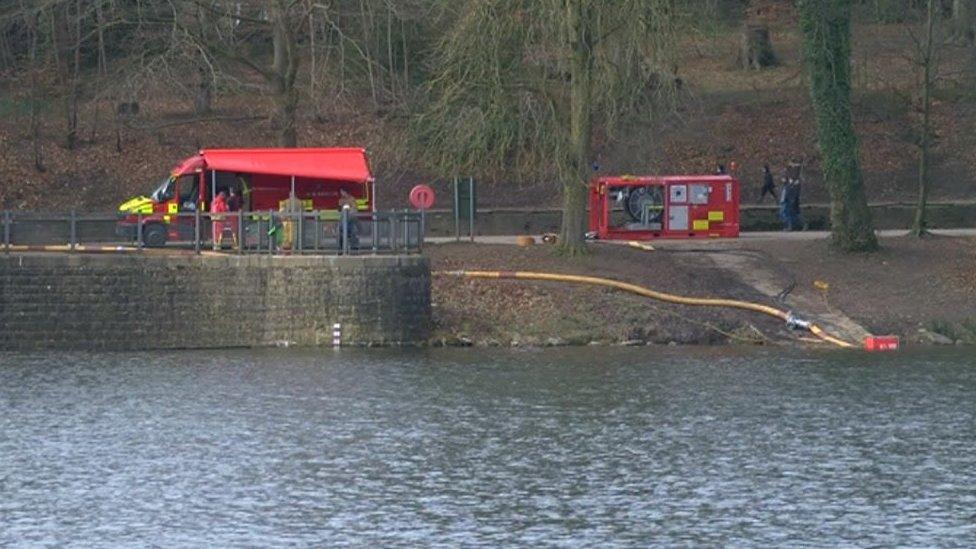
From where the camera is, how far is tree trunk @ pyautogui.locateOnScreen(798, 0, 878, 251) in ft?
155

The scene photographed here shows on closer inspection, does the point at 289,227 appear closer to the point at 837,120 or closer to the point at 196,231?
the point at 196,231

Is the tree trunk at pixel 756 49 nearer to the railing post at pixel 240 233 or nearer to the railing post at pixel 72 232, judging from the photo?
the railing post at pixel 240 233

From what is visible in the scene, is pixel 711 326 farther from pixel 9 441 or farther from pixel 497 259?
pixel 9 441

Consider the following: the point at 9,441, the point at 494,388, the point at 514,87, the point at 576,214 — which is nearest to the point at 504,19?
the point at 514,87

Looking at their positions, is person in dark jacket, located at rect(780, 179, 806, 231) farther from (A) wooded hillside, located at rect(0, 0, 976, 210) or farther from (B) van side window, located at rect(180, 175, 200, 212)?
(B) van side window, located at rect(180, 175, 200, 212)

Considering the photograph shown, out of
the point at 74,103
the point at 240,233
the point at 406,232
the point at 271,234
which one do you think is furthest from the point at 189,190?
the point at 74,103

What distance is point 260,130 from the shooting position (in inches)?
2514

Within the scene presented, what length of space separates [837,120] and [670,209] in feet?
16.2

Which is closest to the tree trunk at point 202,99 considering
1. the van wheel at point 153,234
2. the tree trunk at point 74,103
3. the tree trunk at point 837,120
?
the tree trunk at point 74,103

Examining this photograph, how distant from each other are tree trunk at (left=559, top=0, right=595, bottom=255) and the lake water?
17.5 ft

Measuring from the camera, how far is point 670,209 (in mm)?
50219

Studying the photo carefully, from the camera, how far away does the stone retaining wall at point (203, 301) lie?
41.9 m

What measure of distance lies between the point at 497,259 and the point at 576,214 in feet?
6.92

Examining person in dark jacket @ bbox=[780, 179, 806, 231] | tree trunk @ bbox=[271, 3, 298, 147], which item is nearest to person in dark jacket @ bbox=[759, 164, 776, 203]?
person in dark jacket @ bbox=[780, 179, 806, 231]
